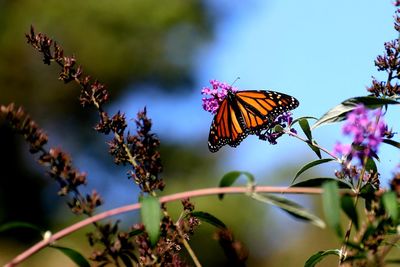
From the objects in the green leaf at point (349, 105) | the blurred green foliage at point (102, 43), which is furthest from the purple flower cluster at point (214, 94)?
the blurred green foliage at point (102, 43)

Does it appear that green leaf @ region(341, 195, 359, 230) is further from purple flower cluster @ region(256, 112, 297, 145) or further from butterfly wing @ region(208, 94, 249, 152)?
butterfly wing @ region(208, 94, 249, 152)

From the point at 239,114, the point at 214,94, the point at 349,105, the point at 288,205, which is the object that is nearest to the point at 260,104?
the point at 239,114

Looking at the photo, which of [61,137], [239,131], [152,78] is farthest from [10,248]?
[239,131]

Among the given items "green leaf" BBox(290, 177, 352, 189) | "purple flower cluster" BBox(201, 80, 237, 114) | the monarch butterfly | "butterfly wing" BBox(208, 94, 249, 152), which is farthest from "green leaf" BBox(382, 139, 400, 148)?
"butterfly wing" BBox(208, 94, 249, 152)

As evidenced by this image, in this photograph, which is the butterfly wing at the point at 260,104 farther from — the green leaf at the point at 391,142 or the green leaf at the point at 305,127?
the green leaf at the point at 391,142

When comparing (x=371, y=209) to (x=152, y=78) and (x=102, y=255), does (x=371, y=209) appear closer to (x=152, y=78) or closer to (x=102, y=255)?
(x=102, y=255)

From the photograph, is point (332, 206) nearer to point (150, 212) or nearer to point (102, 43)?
point (150, 212)
